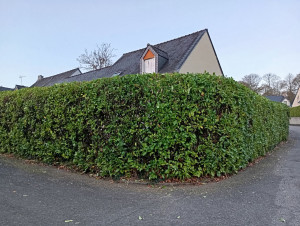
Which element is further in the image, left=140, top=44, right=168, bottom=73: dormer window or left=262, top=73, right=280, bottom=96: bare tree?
left=262, top=73, right=280, bottom=96: bare tree

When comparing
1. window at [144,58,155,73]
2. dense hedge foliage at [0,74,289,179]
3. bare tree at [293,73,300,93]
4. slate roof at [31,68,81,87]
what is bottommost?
dense hedge foliage at [0,74,289,179]

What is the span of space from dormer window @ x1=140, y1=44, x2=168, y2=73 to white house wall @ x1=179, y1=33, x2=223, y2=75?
177 centimetres

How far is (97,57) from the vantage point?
114ft

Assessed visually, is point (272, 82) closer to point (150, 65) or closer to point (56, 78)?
point (150, 65)

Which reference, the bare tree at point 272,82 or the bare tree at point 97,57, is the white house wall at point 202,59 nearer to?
the bare tree at point 97,57

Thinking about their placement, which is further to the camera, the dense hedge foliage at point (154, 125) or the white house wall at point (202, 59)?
the white house wall at point (202, 59)

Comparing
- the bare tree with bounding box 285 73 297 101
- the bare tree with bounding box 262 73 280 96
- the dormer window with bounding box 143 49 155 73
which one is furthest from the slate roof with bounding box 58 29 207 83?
the bare tree with bounding box 285 73 297 101

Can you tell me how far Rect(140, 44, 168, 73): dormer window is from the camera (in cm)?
1452

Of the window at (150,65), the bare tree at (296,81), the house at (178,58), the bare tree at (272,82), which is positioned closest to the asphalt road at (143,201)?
the house at (178,58)

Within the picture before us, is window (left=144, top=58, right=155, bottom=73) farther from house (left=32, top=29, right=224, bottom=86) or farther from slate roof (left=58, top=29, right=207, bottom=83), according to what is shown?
slate roof (left=58, top=29, right=207, bottom=83)

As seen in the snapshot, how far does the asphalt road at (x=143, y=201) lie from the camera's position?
242cm

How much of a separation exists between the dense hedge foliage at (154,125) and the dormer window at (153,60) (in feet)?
33.8

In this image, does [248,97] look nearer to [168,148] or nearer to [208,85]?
[208,85]

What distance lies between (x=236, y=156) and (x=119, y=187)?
2.66 m
